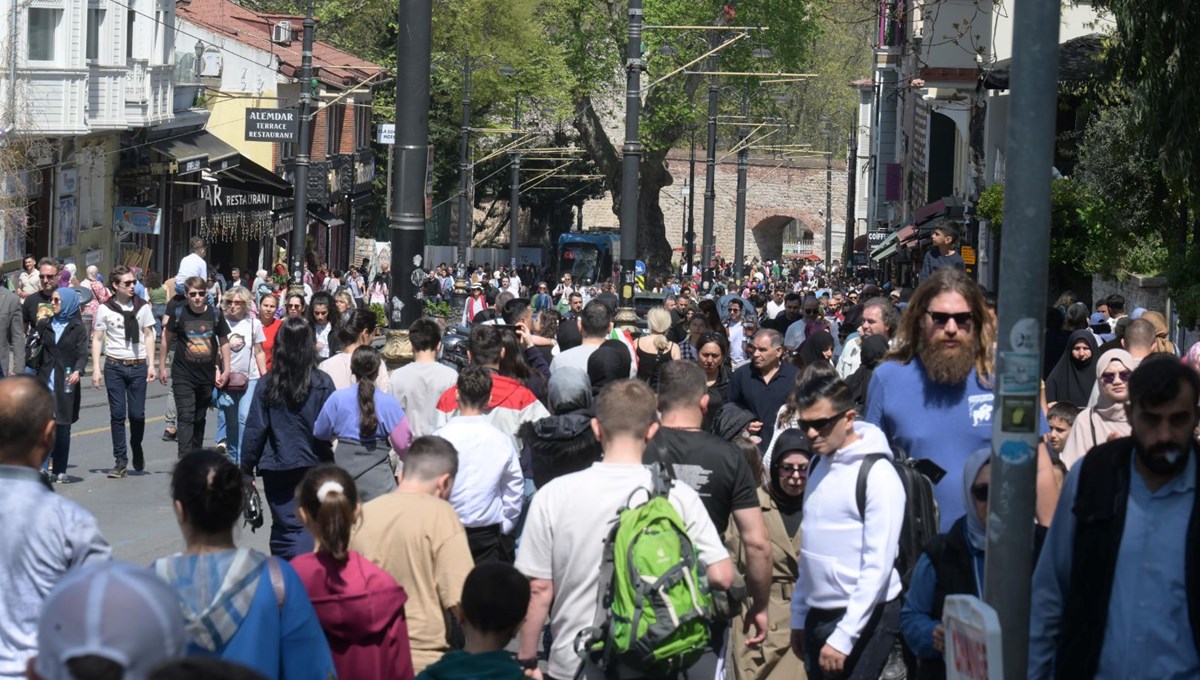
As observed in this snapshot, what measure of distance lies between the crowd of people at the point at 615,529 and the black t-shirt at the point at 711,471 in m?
0.01

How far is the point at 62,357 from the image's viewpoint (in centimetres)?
1468

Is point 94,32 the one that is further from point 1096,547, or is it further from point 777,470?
point 1096,547

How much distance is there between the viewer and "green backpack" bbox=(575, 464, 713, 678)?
5281 millimetres

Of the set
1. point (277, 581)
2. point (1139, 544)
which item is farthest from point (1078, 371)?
point (277, 581)

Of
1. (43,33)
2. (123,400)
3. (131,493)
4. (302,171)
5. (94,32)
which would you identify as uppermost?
(94,32)

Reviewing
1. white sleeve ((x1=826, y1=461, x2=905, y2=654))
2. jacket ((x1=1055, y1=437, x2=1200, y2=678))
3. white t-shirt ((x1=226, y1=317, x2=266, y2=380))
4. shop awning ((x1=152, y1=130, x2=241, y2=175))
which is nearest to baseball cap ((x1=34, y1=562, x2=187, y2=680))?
jacket ((x1=1055, y1=437, x2=1200, y2=678))

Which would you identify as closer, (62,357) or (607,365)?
(607,365)

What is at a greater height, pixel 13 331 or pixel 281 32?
pixel 281 32

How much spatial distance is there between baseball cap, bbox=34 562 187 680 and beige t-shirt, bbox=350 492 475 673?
2.82m

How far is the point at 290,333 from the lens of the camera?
9.47 metres

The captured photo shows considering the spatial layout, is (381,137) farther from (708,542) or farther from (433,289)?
(708,542)

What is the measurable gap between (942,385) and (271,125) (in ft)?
97.5

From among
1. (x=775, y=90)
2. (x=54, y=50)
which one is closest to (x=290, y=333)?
(x=54, y=50)

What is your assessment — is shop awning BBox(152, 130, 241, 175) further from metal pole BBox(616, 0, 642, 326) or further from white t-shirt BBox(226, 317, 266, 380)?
white t-shirt BBox(226, 317, 266, 380)
